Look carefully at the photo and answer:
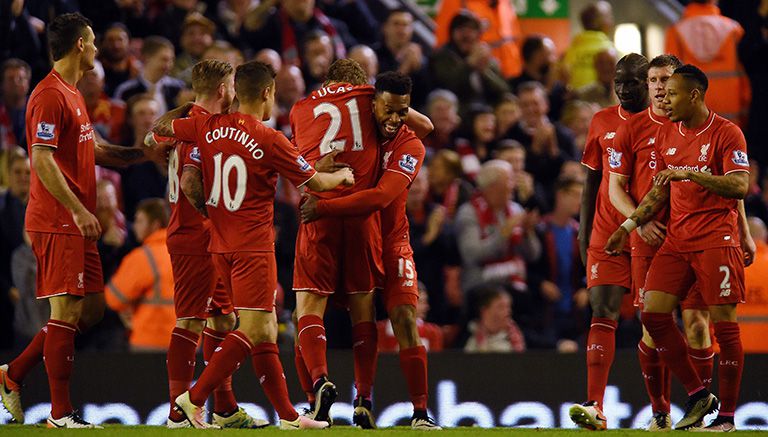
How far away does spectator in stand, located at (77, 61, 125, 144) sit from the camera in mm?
11461

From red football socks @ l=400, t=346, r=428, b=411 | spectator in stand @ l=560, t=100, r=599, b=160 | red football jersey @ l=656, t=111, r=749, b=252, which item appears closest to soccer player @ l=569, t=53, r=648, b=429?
red football jersey @ l=656, t=111, r=749, b=252

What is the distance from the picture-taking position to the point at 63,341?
24.1ft

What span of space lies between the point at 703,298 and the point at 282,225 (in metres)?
4.22

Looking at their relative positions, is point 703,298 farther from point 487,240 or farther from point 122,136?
point 122,136

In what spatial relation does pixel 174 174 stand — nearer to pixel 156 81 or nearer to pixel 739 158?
pixel 739 158

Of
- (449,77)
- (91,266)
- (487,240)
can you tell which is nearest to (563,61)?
(449,77)

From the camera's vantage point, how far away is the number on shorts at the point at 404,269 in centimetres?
777

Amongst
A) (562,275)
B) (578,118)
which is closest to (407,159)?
(562,275)

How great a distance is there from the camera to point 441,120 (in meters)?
12.2

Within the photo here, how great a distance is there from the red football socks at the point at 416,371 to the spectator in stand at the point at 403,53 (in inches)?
215

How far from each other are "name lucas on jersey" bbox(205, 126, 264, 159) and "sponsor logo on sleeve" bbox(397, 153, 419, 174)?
91 cm

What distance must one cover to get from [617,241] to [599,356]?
0.65 metres

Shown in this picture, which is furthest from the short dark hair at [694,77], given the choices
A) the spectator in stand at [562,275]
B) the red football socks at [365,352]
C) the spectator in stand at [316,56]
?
the spectator in stand at [316,56]

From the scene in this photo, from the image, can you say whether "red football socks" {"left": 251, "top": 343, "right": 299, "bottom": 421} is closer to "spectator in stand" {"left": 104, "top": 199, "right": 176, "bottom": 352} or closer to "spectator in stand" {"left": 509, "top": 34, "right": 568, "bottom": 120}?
"spectator in stand" {"left": 104, "top": 199, "right": 176, "bottom": 352}
